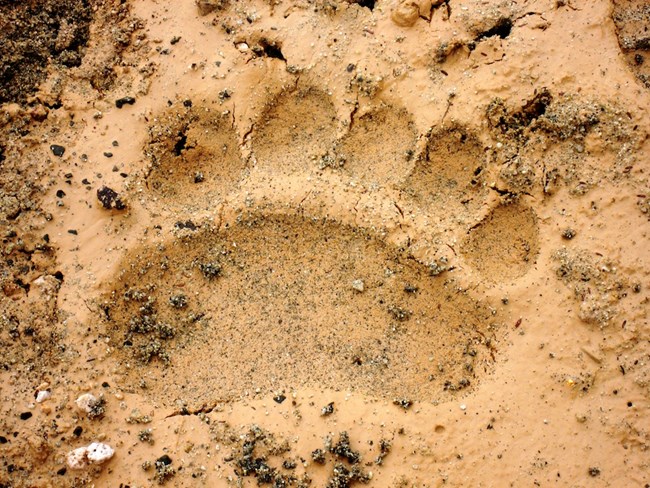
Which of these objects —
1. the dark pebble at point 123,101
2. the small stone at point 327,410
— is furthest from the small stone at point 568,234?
the dark pebble at point 123,101

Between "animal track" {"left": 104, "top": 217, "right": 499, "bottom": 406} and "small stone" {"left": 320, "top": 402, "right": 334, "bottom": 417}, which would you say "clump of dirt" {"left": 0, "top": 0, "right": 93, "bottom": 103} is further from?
"small stone" {"left": 320, "top": 402, "right": 334, "bottom": 417}

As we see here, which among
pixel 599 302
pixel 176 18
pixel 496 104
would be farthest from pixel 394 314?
pixel 176 18

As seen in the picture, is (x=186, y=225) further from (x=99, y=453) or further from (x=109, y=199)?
(x=99, y=453)

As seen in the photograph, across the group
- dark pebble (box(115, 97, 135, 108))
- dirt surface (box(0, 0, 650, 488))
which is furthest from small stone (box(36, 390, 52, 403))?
dark pebble (box(115, 97, 135, 108))

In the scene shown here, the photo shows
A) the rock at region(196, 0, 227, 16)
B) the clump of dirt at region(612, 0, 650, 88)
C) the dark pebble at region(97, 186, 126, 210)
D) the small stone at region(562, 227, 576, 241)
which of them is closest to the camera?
the small stone at region(562, 227, 576, 241)

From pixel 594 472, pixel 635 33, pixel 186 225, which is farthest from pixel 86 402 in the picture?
pixel 635 33

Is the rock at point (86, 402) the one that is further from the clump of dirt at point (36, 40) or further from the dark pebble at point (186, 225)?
the clump of dirt at point (36, 40)
